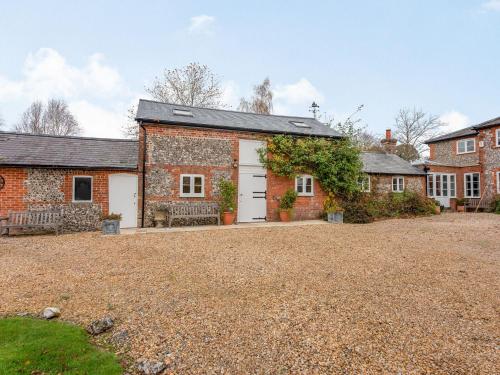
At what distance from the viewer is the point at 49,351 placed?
9.27 feet

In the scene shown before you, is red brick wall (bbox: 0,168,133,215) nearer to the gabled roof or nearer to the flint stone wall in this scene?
the flint stone wall

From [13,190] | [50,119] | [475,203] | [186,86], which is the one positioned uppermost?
[186,86]

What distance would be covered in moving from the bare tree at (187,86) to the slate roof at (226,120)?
29.7 ft

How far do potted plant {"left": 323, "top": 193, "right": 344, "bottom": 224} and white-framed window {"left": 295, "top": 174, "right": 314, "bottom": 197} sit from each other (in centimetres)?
102

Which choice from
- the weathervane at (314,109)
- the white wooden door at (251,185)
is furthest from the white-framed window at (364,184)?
the weathervane at (314,109)

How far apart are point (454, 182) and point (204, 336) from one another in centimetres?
2404

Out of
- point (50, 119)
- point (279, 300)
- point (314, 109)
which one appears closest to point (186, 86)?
point (314, 109)

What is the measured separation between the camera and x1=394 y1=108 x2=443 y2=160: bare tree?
3212cm

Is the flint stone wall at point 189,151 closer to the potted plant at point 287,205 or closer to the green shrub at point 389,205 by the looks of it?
the potted plant at point 287,205

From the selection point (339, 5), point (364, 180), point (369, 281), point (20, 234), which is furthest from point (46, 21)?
point (364, 180)

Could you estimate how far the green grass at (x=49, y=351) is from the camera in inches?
101

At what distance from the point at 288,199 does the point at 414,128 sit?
2833cm

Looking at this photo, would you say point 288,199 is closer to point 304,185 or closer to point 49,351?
point 304,185

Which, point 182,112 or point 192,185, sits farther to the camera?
point 182,112
